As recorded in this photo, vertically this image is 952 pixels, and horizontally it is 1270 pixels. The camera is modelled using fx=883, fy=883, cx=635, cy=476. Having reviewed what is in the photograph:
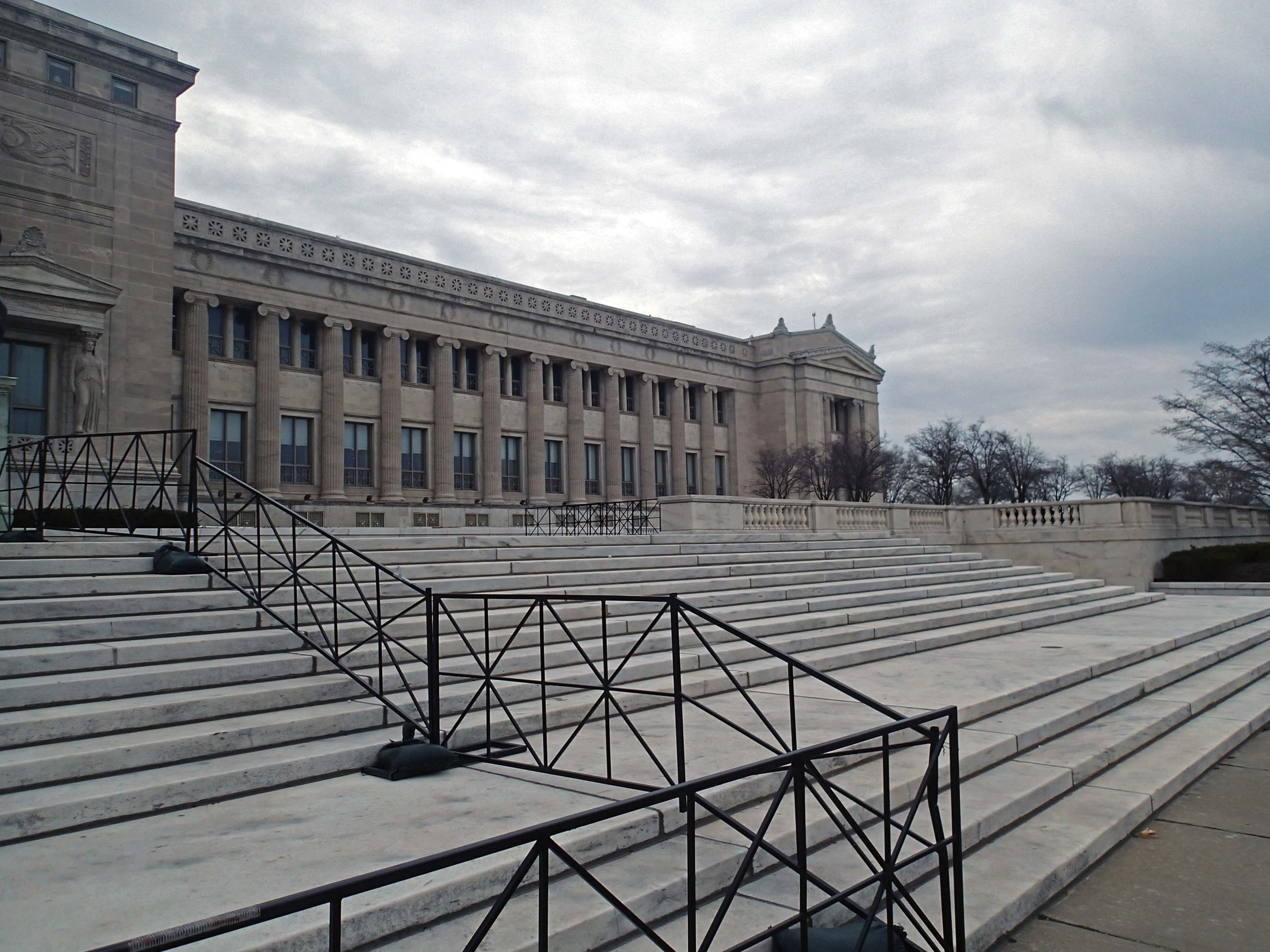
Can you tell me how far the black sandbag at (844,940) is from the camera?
13.2ft

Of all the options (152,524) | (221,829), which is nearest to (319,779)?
(221,829)

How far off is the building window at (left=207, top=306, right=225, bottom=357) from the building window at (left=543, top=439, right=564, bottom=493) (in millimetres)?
16358

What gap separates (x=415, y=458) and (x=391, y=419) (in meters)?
2.45

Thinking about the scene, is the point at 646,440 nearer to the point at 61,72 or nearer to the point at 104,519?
the point at 61,72

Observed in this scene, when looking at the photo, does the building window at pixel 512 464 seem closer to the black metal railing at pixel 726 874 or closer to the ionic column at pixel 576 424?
the ionic column at pixel 576 424

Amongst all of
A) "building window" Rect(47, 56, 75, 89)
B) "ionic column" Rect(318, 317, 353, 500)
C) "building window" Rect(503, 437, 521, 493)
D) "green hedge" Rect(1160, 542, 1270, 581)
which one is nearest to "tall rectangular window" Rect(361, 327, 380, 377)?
"ionic column" Rect(318, 317, 353, 500)

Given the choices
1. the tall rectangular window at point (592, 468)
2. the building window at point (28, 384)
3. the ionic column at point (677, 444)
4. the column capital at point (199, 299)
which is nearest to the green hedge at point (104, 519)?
the building window at point (28, 384)

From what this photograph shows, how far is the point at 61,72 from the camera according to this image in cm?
2516

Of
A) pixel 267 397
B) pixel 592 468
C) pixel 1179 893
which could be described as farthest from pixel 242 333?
pixel 1179 893

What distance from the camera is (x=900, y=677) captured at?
10.3 meters

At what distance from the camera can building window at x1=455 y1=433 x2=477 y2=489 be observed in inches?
1655

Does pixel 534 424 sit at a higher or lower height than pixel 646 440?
higher

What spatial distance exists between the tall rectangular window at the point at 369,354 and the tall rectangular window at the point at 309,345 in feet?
7.26

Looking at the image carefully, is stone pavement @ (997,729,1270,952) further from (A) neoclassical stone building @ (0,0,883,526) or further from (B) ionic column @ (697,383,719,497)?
(B) ionic column @ (697,383,719,497)
